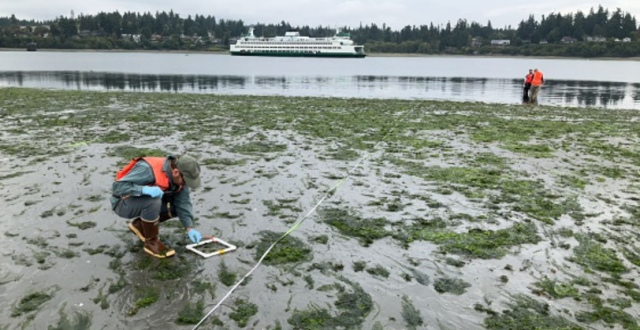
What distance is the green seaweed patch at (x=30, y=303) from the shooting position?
4.49 m

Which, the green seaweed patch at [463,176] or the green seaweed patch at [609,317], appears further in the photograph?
the green seaweed patch at [463,176]

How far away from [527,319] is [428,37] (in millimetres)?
186053

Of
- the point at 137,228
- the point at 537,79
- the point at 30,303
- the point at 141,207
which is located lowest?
the point at 30,303

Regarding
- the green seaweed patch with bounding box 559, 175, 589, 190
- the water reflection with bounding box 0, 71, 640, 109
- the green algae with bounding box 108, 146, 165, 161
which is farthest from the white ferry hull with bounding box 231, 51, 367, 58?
the green seaweed patch with bounding box 559, 175, 589, 190

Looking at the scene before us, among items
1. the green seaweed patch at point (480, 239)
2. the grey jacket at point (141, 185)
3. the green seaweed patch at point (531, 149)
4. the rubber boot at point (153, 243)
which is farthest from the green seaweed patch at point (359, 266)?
the green seaweed patch at point (531, 149)

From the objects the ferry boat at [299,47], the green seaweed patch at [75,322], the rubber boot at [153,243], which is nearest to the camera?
the green seaweed patch at [75,322]

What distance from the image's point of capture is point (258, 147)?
39.8 ft

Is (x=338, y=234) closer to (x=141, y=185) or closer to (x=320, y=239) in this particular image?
(x=320, y=239)

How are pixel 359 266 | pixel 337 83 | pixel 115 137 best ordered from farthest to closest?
pixel 337 83 → pixel 115 137 → pixel 359 266

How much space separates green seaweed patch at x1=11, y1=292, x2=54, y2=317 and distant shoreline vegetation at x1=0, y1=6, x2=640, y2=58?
154m

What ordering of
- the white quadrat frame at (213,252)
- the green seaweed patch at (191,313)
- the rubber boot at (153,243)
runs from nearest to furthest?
the green seaweed patch at (191,313) < the rubber boot at (153,243) < the white quadrat frame at (213,252)

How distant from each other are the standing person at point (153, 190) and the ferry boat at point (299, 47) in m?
109

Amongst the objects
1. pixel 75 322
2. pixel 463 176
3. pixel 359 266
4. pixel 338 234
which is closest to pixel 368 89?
pixel 463 176

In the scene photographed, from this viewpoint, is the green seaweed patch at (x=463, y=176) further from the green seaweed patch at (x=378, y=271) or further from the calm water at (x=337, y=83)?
the calm water at (x=337, y=83)
